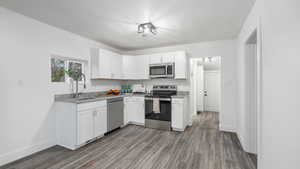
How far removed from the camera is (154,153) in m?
2.24

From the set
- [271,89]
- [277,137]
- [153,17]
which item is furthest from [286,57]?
[153,17]

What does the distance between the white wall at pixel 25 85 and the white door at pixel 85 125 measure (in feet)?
2.21

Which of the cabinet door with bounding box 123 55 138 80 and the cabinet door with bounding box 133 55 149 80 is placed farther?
the cabinet door with bounding box 123 55 138 80

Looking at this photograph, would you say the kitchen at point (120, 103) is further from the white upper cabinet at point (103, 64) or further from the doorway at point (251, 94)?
the doorway at point (251, 94)

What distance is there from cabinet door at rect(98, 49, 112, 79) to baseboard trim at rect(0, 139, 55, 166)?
1818 mm

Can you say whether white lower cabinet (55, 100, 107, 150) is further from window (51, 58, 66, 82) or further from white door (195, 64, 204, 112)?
white door (195, 64, 204, 112)

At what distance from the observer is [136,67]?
409 centimetres

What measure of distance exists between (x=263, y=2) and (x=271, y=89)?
1044 millimetres

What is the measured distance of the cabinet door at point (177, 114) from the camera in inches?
125

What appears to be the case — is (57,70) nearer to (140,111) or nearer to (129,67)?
(129,67)

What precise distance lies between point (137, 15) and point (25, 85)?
2.37 m

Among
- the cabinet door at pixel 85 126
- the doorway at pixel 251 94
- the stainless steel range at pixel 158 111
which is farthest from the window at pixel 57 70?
the doorway at pixel 251 94

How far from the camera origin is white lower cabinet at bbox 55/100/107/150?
7.72ft

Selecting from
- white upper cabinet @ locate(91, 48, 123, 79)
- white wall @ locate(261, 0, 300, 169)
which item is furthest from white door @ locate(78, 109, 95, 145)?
white wall @ locate(261, 0, 300, 169)
